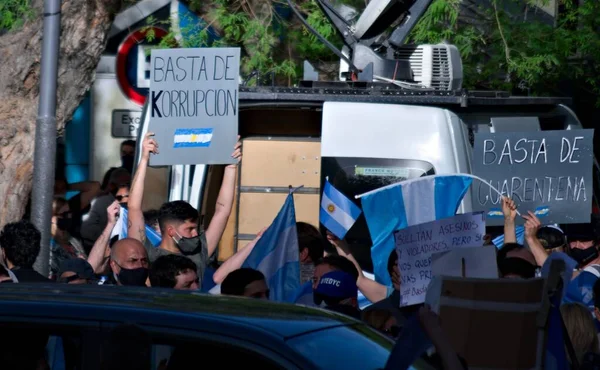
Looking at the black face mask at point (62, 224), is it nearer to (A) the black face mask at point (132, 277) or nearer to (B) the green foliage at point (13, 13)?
(B) the green foliage at point (13, 13)

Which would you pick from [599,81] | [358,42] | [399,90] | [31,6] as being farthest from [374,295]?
[599,81]

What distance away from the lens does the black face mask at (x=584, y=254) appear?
29.2ft

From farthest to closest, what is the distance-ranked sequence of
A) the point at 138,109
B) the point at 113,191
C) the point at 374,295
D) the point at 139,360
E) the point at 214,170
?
the point at 138,109
the point at 113,191
the point at 214,170
the point at 374,295
the point at 139,360

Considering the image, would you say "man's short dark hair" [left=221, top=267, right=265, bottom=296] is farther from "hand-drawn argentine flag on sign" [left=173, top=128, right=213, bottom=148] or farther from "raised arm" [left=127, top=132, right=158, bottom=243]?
"hand-drawn argentine flag on sign" [left=173, top=128, right=213, bottom=148]

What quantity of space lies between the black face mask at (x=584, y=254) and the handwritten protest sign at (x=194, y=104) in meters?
2.66

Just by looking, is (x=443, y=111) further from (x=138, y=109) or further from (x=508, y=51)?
(x=138, y=109)

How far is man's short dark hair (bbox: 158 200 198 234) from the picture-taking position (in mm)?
7512

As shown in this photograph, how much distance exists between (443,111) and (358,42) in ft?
5.60

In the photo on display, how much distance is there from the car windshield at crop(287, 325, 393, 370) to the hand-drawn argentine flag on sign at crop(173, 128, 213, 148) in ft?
14.1

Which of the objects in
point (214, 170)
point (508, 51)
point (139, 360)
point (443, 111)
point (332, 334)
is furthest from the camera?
point (508, 51)

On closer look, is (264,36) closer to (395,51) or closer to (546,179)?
(395,51)

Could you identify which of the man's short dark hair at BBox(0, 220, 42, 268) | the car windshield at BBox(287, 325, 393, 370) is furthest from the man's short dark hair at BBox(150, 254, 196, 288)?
the car windshield at BBox(287, 325, 393, 370)

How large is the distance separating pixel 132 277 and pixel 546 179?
3.62 m

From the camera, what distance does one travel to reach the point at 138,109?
15562 mm
